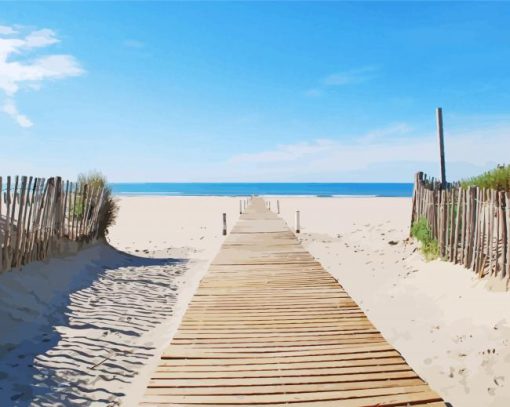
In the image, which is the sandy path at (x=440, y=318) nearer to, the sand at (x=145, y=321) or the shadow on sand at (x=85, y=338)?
the sand at (x=145, y=321)

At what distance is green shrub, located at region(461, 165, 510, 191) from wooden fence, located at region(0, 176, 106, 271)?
9.21 metres

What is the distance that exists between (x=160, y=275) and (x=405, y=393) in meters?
6.91

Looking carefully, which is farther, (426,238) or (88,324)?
(426,238)

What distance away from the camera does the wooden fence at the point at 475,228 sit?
6.43m

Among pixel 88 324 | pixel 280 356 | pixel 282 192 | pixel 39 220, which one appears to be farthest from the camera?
pixel 282 192

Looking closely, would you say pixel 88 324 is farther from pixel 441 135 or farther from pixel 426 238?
pixel 441 135

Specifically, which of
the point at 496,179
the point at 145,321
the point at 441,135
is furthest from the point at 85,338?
the point at 441,135

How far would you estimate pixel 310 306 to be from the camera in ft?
19.4

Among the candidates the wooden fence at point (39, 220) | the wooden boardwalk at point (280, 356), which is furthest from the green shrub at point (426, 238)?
the wooden fence at point (39, 220)

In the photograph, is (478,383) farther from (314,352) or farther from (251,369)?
(251,369)

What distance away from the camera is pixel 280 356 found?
165 inches

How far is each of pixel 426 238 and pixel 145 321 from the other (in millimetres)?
6647

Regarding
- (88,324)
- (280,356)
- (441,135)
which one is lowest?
(88,324)

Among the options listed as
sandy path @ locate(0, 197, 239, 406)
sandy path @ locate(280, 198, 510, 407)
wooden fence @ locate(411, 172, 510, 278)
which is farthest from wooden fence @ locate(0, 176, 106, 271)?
wooden fence @ locate(411, 172, 510, 278)
